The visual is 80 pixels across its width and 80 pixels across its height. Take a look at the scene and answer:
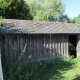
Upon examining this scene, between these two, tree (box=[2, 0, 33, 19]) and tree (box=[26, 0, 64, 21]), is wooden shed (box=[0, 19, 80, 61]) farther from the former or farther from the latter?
tree (box=[26, 0, 64, 21])

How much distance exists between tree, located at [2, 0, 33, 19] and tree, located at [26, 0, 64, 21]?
50.9 ft

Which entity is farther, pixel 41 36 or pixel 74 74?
pixel 41 36

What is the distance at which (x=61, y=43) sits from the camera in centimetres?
1638

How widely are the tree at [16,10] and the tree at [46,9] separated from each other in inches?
610

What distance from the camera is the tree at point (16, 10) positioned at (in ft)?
89.1

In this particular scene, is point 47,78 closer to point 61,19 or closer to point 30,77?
point 30,77

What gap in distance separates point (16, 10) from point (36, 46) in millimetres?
14642

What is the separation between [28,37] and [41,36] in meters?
1.29

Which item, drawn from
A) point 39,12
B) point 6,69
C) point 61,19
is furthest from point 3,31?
point 61,19

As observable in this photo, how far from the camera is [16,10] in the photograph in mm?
27938

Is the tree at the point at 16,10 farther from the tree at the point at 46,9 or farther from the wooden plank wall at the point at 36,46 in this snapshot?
the tree at the point at 46,9

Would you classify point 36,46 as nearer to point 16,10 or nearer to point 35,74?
point 35,74

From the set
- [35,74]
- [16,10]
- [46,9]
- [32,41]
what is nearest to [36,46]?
[32,41]

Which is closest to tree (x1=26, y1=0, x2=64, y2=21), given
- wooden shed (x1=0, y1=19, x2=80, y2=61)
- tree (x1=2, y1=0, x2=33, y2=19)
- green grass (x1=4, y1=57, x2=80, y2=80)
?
tree (x1=2, y1=0, x2=33, y2=19)
